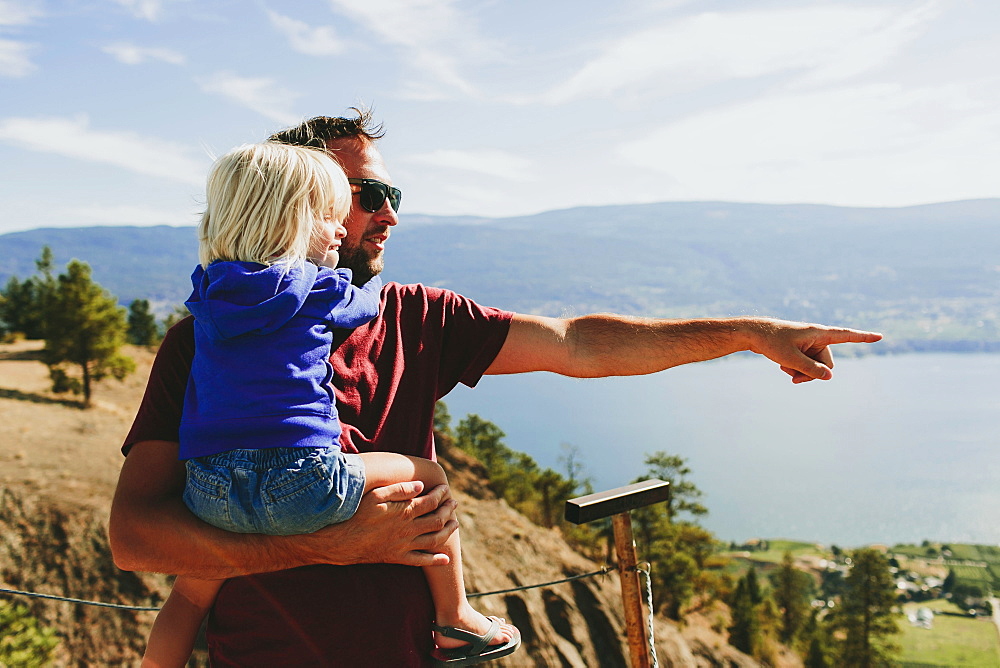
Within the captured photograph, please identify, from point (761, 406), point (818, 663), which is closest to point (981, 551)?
point (818, 663)

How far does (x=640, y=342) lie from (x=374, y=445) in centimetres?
81

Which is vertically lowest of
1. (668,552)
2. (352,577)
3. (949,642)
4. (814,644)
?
(949,642)

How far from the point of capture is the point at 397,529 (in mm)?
1620

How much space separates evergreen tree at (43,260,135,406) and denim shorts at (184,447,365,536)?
60.5ft

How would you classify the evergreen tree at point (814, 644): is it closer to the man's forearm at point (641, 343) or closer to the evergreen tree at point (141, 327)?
the man's forearm at point (641, 343)

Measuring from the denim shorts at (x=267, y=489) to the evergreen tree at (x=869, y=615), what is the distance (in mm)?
28715

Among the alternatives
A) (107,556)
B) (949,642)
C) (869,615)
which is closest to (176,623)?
(107,556)

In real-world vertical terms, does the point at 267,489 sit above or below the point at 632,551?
above

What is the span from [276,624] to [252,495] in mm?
345

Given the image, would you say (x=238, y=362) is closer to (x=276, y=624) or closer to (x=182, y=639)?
(x=276, y=624)

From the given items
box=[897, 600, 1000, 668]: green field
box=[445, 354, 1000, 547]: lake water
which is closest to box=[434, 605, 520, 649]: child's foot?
box=[897, 600, 1000, 668]: green field

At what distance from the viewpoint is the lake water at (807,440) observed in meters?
87.6

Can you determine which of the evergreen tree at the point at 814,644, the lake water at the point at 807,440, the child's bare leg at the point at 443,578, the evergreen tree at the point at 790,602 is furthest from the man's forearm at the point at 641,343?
the lake water at the point at 807,440

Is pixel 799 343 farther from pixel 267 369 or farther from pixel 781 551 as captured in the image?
pixel 781 551
